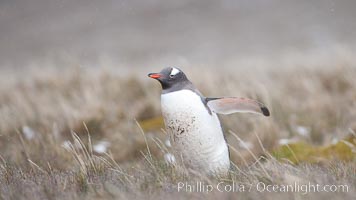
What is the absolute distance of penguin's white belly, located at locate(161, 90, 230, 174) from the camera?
4.11 metres

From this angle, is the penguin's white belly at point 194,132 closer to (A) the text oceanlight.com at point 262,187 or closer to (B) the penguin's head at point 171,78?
(B) the penguin's head at point 171,78

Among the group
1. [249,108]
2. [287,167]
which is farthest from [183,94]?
[287,167]

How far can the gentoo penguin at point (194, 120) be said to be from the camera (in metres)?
4.11

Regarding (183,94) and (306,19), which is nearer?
(183,94)

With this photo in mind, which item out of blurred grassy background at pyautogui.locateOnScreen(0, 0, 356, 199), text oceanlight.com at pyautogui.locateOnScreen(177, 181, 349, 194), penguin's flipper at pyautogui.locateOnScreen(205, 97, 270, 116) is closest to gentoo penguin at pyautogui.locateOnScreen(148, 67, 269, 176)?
penguin's flipper at pyautogui.locateOnScreen(205, 97, 270, 116)

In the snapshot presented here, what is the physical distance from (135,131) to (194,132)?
2.87m

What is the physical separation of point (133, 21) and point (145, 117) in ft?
73.9

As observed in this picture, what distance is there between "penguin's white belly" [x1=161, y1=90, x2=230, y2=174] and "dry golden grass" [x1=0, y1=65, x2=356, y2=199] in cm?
17

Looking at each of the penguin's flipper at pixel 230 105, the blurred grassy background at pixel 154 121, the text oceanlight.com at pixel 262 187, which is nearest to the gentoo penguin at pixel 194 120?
the penguin's flipper at pixel 230 105

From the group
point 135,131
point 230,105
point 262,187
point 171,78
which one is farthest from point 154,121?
point 262,187

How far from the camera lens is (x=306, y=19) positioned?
26.1 metres

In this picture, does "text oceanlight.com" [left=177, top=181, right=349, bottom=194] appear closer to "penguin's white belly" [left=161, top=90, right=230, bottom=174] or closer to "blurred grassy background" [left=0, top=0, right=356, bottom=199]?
"blurred grassy background" [left=0, top=0, right=356, bottom=199]

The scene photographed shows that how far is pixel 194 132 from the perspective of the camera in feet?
13.7

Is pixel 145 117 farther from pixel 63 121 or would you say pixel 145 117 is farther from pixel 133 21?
pixel 133 21
